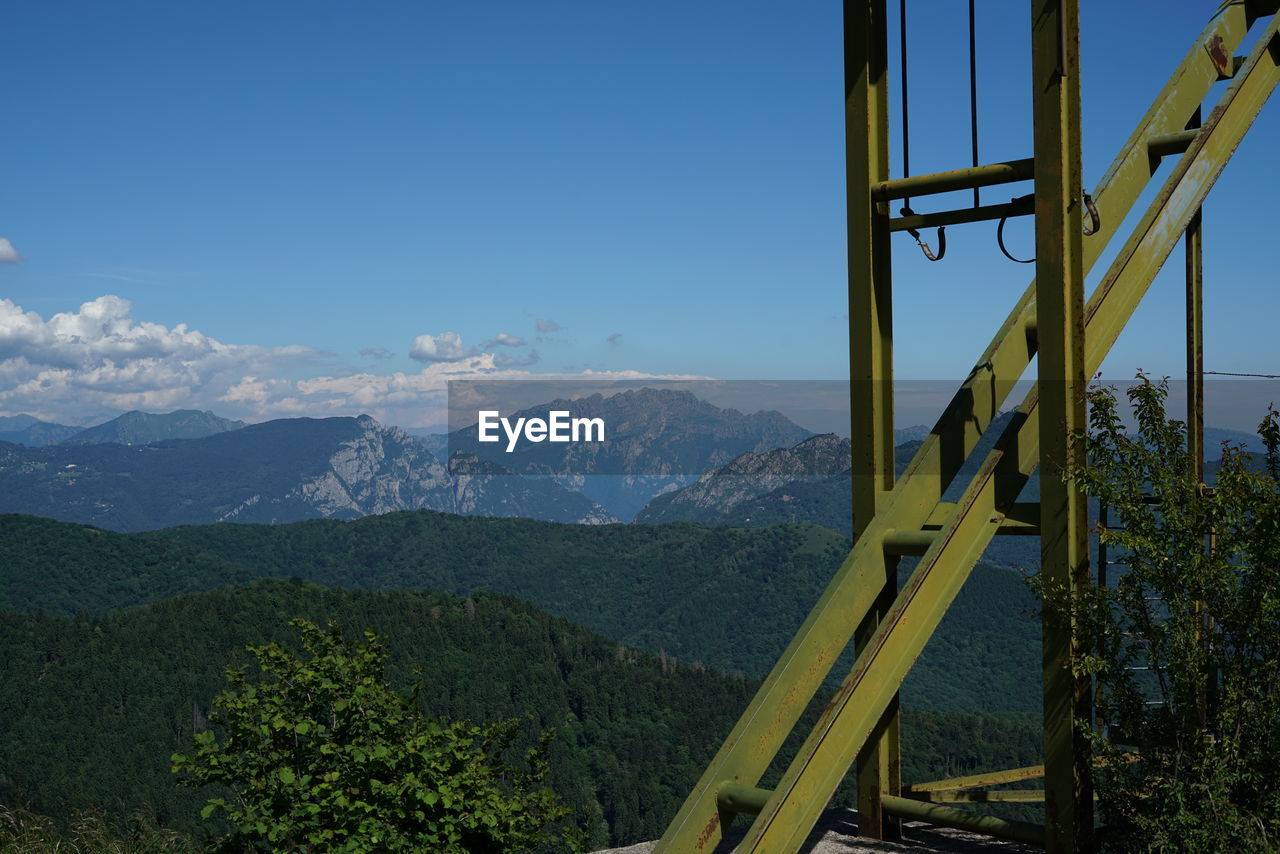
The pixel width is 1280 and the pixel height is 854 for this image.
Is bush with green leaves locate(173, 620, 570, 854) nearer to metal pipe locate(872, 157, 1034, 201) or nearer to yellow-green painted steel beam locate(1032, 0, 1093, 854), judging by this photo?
yellow-green painted steel beam locate(1032, 0, 1093, 854)

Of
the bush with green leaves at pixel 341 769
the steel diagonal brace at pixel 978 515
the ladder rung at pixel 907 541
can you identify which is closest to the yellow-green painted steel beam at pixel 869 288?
the ladder rung at pixel 907 541

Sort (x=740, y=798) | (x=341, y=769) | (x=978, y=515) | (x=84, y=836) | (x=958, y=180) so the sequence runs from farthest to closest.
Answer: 1. (x=84, y=836)
2. (x=341, y=769)
3. (x=958, y=180)
4. (x=978, y=515)
5. (x=740, y=798)

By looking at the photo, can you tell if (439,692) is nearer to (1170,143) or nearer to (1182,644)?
(1170,143)

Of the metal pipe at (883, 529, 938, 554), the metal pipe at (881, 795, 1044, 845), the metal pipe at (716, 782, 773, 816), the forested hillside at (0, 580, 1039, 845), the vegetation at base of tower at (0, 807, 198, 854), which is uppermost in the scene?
the metal pipe at (883, 529, 938, 554)

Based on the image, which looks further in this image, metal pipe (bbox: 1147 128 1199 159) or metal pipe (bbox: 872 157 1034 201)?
metal pipe (bbox: 1147 128 1199 159)

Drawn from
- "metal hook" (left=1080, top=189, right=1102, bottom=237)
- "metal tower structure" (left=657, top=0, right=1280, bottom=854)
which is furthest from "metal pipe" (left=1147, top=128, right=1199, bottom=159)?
"metal hook" (left=1080, top=189, right=1102, bottom=237)

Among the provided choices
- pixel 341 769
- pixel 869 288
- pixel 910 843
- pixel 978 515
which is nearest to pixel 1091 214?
pixel 869 288

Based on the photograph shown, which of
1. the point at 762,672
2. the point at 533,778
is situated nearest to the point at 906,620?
the point at 533,778
